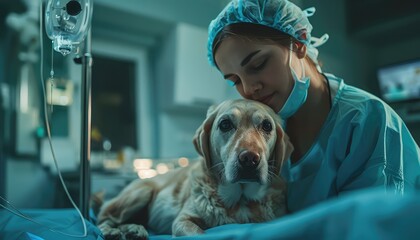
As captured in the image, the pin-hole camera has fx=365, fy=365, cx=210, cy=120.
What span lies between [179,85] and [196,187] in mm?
2116

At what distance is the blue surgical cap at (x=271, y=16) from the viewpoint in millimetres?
1216

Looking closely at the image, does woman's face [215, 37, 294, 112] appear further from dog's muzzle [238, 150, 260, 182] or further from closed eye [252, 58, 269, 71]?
dog's muzzle [238, 150, 260, 182]

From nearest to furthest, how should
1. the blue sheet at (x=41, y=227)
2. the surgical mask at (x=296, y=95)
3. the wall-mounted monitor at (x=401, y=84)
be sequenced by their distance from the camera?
the blue sheet at (x=41, y=227) < the surgical mask at (x=296, y=95) < the wall-mounted monitor at (x=401, y=84)

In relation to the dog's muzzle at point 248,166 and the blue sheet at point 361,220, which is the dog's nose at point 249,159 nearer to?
the dog's muzzle at point 248,166

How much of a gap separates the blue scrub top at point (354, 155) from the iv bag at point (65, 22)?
840mm

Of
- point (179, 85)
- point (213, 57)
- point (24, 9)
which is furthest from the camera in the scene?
point (179, 85)

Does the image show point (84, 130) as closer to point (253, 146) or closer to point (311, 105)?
point (253, 146)

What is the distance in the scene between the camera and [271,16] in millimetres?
1232

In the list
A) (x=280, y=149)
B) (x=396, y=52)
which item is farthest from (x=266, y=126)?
(x=396, y=52)

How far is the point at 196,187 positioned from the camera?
1268 mm

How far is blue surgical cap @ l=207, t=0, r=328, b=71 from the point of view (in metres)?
1.22

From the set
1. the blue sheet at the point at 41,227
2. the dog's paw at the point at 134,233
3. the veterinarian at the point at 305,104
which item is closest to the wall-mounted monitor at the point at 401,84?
the veterinarian at the point at 305,104

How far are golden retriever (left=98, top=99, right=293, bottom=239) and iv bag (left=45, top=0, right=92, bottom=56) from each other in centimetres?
52

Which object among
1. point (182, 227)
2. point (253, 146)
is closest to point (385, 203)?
point (253, 146)
